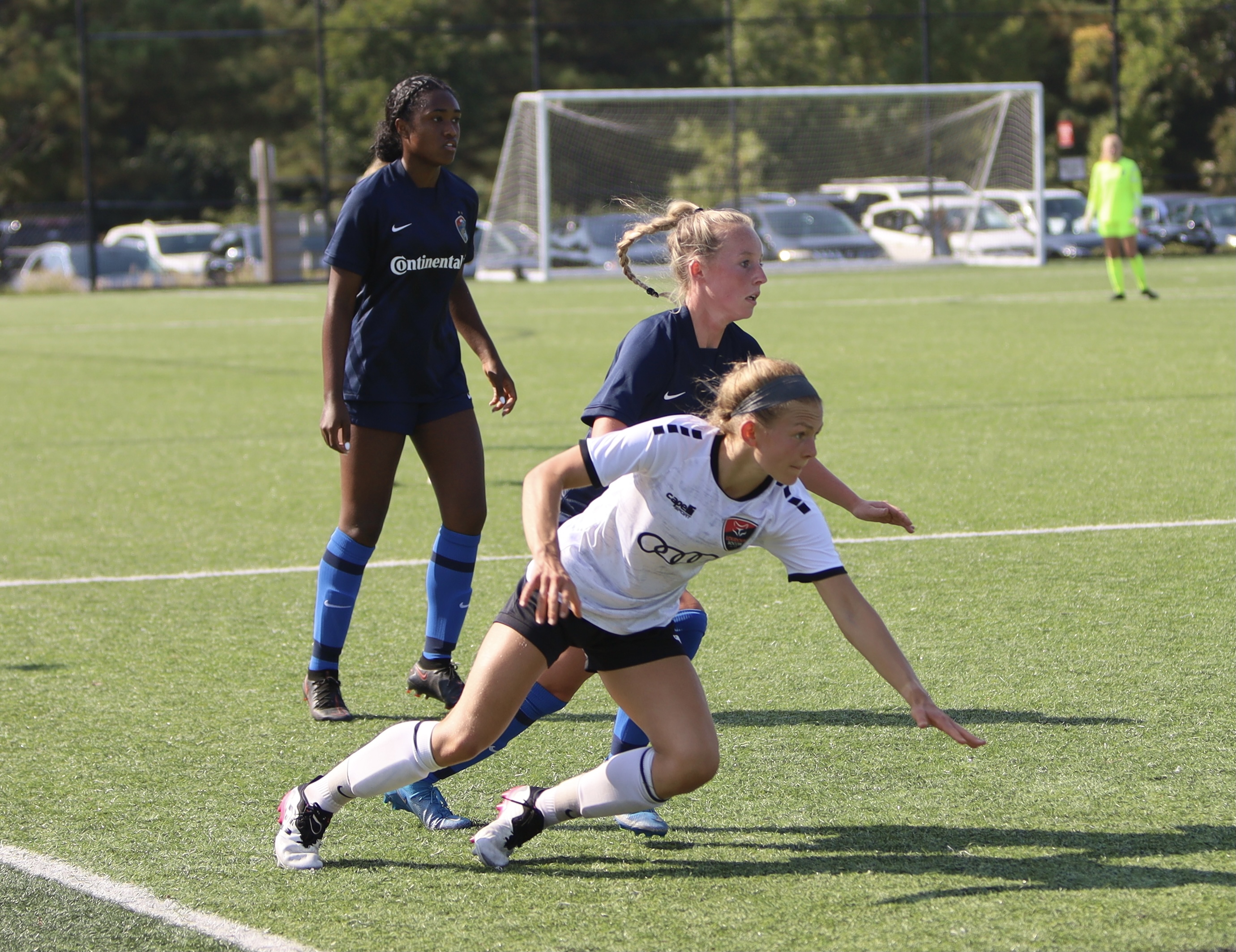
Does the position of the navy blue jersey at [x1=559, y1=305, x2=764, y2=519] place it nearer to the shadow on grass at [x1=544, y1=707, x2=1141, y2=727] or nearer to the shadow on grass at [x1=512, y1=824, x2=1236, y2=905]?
the shadow on grass at [x1=512, y1=824, x2=1236, y2=905]

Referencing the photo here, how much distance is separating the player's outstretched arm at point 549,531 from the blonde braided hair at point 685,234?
736 mm

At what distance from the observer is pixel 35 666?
17.7 ft

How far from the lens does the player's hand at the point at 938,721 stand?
10.6ft

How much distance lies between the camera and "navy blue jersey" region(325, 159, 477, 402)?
192 inches

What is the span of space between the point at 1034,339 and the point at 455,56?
3037 centimetres

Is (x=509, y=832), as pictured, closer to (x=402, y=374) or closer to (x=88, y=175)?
(x=402, y=374)

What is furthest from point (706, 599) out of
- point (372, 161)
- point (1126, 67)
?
point (1126, 67)

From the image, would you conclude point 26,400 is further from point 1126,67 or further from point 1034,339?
point 1126,67

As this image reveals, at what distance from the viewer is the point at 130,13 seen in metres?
44.4

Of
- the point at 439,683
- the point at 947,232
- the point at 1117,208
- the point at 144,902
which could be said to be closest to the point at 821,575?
the point at 144,902

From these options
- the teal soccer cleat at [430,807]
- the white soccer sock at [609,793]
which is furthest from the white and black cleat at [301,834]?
the white soccer sock at [609,793]

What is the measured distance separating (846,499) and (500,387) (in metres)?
1.88

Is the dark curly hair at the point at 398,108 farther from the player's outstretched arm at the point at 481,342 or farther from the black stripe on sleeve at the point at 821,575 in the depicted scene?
the black stripe on sleeve at the point at 821,575

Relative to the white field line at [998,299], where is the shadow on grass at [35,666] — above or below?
above
